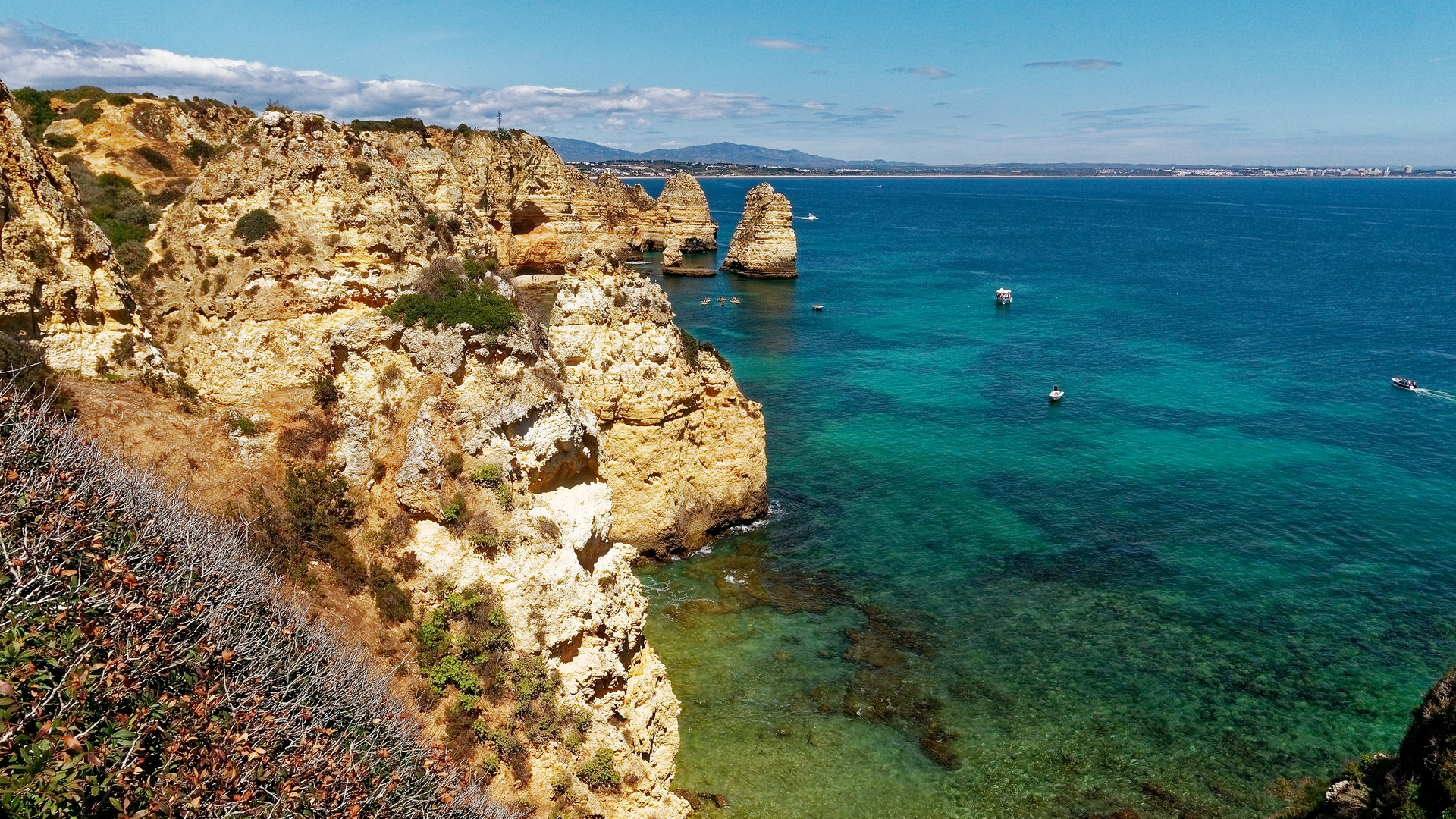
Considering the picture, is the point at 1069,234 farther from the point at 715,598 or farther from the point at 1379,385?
the point at 715,598

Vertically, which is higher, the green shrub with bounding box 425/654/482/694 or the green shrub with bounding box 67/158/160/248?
the green shrub with bounding box 67/158/160/248

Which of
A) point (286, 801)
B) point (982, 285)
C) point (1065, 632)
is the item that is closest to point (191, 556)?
point (286, 801)

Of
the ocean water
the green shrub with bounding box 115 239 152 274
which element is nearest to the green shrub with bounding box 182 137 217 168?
the green shrub with bounding box 115 239 152 274

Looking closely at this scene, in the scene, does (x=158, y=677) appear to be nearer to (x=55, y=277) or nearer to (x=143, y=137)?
(x=55, y=277)

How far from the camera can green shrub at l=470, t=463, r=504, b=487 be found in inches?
648

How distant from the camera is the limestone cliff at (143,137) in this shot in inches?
1156

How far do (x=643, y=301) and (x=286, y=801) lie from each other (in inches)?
808

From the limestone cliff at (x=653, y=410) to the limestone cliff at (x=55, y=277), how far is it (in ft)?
39.4

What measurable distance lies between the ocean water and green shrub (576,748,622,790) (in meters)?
4.72

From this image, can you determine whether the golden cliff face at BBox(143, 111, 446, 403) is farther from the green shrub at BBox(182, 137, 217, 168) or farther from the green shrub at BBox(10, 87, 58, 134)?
the green shrub at BBox(10, 87, 58, 134)

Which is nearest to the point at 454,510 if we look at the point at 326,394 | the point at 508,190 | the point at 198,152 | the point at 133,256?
the point at 326,394

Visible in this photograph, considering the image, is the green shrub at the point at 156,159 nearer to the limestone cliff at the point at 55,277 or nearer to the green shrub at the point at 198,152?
the green shrub at the point at 198,152

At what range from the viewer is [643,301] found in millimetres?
28688

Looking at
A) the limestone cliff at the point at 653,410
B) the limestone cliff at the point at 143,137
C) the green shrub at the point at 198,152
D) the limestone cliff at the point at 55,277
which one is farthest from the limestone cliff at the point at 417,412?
the green shrub at the point at 198,152
